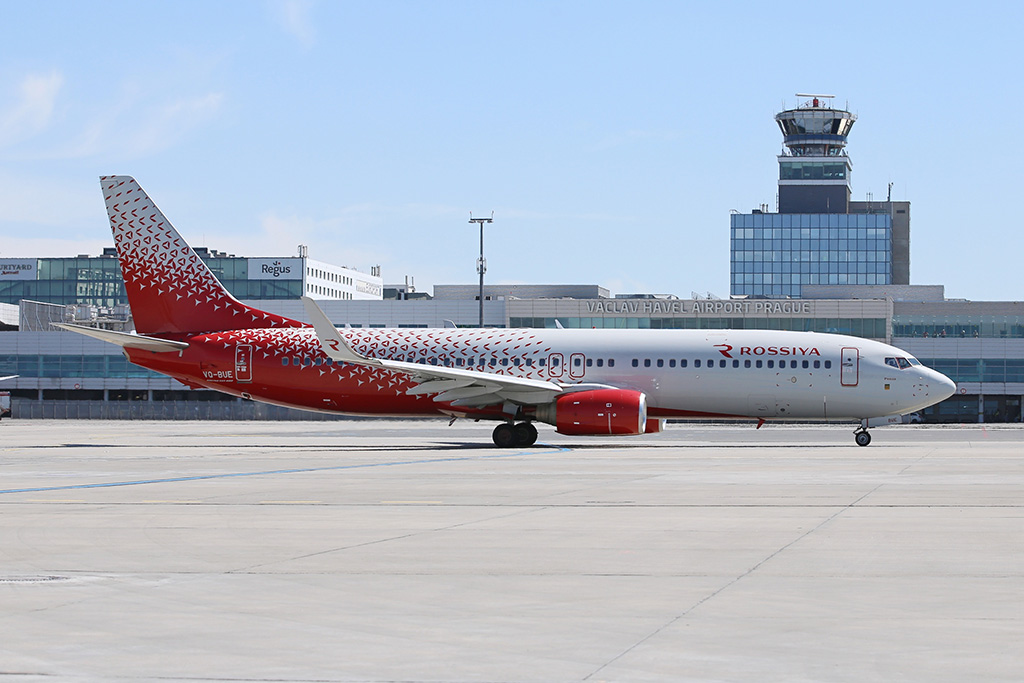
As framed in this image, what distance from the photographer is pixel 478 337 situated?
143 feet

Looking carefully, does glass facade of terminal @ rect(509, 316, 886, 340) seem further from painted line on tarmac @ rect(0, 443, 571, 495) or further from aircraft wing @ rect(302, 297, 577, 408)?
painted line on tarmac @ rect(0, 443, 571, 495)

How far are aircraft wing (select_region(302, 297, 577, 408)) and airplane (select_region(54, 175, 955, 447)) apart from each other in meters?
0.07

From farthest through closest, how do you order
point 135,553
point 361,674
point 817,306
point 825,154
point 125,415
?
point 825,154 < point 817,306 < point 125,415 < point 135,553 < point 361,674

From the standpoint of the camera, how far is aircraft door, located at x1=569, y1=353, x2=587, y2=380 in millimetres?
42312

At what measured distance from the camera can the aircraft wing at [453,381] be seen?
128 feet

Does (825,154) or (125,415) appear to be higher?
(825,154)

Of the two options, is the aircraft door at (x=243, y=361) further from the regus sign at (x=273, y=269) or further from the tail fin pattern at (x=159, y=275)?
the regus sign at (x=273, y=269)

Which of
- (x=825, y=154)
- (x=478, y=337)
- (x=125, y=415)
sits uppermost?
(x=825, y=154)

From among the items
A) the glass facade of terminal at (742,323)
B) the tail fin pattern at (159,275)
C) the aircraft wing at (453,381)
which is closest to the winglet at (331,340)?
the aircraft wing at (453,381)

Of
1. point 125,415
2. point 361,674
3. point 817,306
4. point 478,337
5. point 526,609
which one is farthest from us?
point 817,306

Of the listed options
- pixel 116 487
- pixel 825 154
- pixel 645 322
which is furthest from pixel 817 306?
pixel 825 154

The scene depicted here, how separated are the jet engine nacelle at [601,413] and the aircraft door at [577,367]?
2104 mm

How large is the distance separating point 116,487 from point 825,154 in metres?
186

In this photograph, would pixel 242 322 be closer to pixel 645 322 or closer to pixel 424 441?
pixel 424 441
